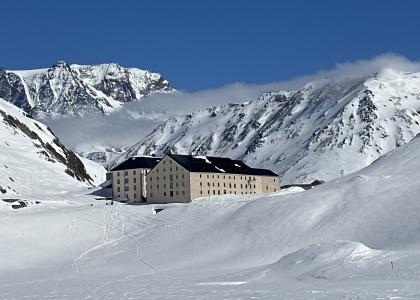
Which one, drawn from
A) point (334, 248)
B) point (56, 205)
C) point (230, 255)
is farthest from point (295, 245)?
point (56, 205)

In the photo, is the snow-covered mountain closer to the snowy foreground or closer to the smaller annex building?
the smaller annex building

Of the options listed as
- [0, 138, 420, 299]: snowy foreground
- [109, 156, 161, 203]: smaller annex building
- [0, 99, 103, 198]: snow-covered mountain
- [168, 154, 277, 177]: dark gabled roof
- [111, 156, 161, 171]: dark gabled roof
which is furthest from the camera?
[0, 99, 103, 198]: snow-covered mountain

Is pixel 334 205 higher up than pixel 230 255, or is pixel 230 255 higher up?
pixel 334 205

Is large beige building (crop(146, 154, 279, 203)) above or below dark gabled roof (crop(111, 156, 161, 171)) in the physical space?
below

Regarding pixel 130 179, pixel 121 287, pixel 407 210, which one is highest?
pixel 130 179

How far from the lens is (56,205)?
4798 inches

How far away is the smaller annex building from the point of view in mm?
148625

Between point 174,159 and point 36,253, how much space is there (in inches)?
2387

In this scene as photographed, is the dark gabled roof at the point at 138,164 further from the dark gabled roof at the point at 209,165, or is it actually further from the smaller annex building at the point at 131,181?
the dark gabled roof at the point at 209,165

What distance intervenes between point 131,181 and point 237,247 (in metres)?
82.0

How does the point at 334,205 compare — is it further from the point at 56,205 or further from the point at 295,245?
the point at 56,205

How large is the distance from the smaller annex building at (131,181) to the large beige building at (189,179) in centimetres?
467

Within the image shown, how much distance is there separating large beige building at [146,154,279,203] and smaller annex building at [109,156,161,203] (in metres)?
4.67

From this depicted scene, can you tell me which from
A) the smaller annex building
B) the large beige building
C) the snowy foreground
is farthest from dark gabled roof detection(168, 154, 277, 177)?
the snowy foreground
